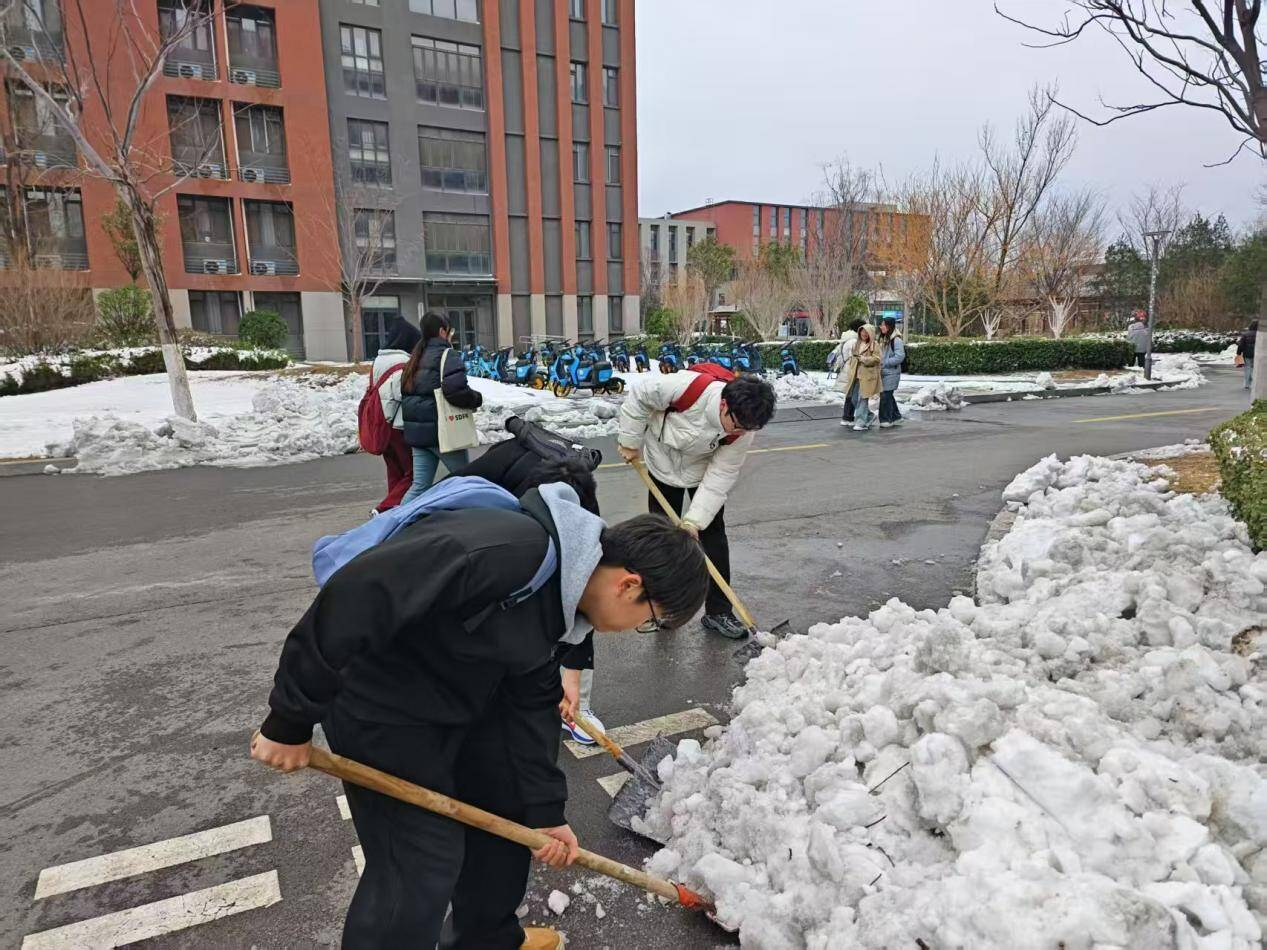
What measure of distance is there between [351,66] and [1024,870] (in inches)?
1416

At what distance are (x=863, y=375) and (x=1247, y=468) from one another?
770cm

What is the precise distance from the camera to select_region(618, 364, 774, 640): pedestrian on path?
408cm

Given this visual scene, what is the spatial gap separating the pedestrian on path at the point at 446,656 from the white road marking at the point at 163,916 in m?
0.91

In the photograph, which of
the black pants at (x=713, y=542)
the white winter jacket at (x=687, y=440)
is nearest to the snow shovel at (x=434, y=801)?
the white winter jacket at (x=687, y=440)

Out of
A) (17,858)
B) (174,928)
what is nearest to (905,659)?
(174,928)

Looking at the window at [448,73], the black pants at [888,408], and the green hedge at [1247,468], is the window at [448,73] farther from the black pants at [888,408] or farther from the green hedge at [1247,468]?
the green hedge at [1247,468]

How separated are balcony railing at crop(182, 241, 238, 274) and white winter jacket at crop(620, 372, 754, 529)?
98.9ft

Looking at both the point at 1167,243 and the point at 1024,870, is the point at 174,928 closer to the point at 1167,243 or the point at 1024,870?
the point at 1024,870

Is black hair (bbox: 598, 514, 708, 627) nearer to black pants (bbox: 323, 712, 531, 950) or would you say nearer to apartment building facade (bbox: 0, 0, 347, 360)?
black pants (bbox: 323, 712, 531, 950)

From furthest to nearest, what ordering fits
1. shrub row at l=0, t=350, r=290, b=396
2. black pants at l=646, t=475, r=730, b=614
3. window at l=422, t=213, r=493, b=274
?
window at l=422, t=213, r=493, b=274, shrub row at l=0, t=350, r=290, b=396, black pants at l=646, t=475, r=730, b=614

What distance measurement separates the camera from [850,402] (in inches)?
508

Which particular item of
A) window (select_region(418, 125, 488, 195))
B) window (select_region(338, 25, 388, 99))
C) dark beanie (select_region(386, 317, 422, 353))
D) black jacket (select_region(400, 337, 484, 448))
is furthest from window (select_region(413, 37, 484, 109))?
black jacket (select_region(400, 337, 484, 448))

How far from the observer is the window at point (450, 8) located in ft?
107

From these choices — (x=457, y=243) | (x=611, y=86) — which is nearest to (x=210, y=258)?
(x=457, y=243)
